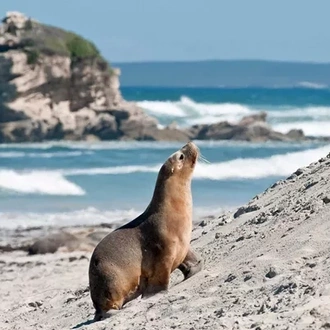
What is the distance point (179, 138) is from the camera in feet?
169

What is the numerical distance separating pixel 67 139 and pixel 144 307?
42544mm

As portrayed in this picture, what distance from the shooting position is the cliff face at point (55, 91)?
4869cm

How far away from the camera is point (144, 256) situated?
7301 mm

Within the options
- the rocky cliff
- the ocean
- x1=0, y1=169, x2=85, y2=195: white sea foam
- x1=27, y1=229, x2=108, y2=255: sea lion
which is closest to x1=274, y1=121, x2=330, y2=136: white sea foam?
the ocean

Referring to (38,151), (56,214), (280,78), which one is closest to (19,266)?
(56,214)

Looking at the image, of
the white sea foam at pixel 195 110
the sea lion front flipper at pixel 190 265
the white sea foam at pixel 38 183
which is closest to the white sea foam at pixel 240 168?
the white sea foam at pixel 38 183

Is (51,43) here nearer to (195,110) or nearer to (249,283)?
(195,110)

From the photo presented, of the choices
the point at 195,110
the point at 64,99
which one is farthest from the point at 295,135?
the point at 195,110

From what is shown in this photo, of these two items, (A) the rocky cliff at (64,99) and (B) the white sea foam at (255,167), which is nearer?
(B) the white sea foam at (255,167)

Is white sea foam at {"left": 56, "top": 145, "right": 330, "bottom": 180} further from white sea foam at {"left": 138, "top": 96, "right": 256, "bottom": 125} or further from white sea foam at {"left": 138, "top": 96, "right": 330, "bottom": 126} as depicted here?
white sea foam at {"left": 138, "top": 96, "right": 256, "bottom": 125}

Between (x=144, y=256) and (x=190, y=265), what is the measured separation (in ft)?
1.55

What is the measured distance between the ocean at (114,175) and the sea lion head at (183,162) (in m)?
11.5

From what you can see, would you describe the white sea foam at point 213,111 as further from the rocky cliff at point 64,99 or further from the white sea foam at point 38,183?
the white sea foam at point 38,183

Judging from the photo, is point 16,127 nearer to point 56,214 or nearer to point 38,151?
point 38,151
